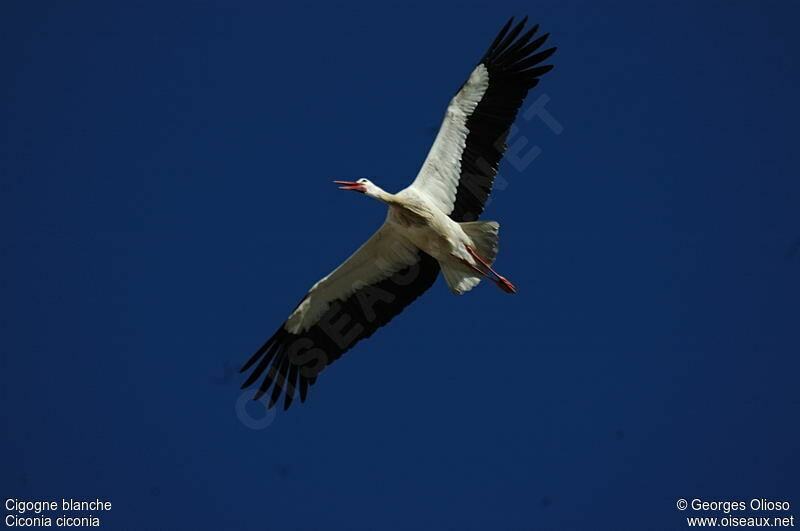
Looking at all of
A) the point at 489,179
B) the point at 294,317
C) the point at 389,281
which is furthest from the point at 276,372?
the point at 489,179

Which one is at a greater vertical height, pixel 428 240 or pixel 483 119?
pixel 483 119

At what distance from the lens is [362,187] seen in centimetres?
954

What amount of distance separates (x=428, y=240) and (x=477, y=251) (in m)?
0.47

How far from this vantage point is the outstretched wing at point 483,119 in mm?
9555

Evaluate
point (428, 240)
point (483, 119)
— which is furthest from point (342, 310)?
point (483, 119)

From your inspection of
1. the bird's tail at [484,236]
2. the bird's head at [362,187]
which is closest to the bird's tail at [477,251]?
the bird's tail at [484,236]

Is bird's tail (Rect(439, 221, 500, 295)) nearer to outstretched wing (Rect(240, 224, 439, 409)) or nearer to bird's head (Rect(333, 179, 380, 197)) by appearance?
outstretched wing (Rect(240, 224, 439, 409))

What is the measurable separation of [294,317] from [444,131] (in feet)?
7.56

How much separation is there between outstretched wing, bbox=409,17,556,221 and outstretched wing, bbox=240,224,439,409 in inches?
30.3

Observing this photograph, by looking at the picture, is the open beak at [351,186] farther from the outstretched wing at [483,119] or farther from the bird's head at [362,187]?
the outstretched wing at [483,119]

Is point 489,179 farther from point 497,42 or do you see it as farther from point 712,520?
point 712,520

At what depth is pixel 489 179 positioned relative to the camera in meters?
9.63

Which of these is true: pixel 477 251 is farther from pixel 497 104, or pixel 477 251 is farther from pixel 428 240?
pixel 497 104

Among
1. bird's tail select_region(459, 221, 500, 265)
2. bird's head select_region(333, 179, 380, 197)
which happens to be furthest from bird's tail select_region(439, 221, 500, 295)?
bird's head select_region(333, 179, 380, 197)
